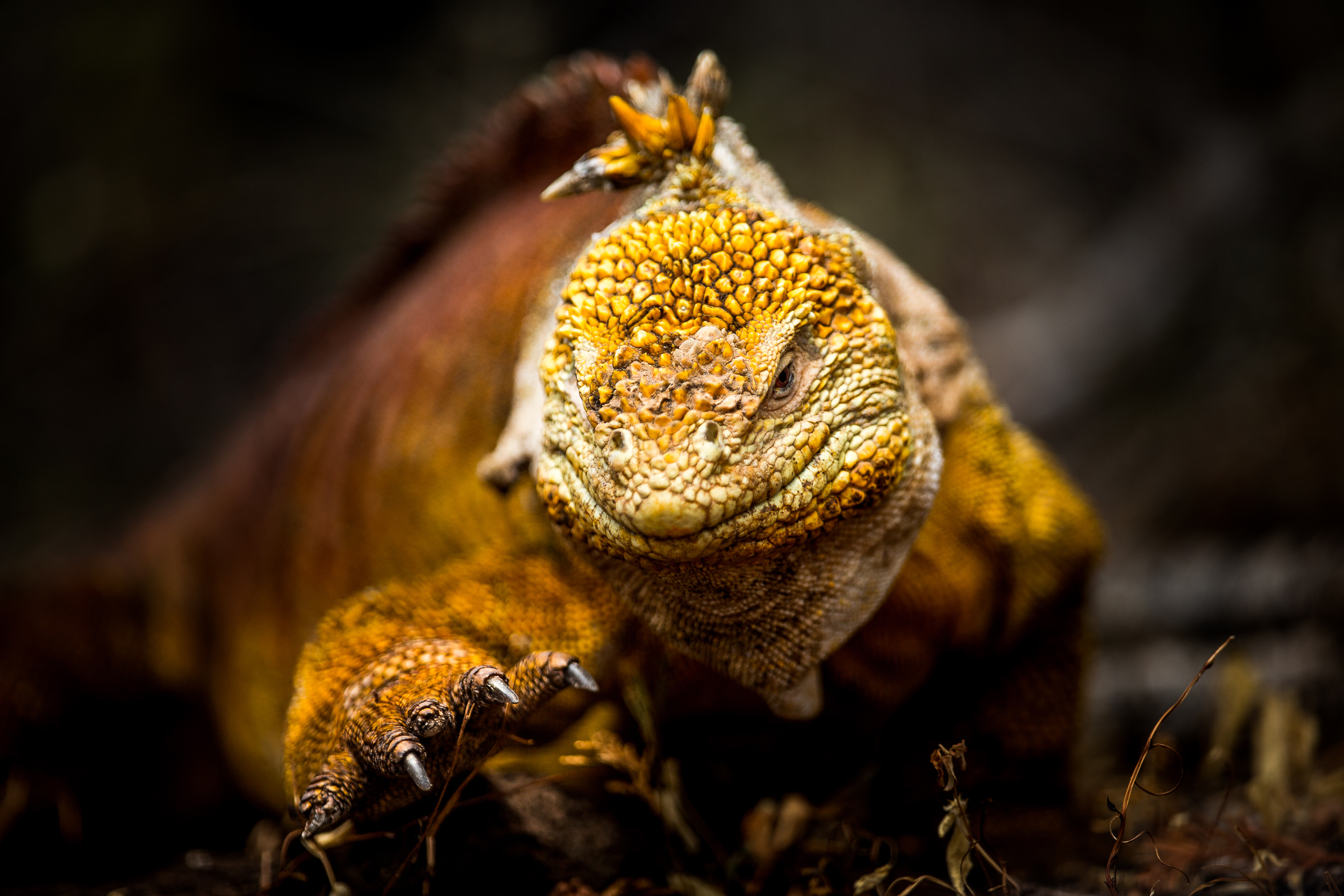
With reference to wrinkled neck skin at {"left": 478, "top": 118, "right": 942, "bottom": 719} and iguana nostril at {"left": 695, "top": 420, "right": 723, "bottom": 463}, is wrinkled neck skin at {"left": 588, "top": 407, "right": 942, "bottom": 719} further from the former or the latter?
iguana nostril at {"left": 695, "top": 420, "right": 723, "bottom": 463}

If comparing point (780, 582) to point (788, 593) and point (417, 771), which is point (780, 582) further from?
point (417, 771)

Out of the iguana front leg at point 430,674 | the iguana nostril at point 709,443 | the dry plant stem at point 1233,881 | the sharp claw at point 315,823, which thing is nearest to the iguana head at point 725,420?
the iguana nostril at point 709,443

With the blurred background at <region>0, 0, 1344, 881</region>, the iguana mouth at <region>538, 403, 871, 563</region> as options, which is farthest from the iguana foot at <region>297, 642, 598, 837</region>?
the blurred background at <region>0, 0, 1344, 881</region>

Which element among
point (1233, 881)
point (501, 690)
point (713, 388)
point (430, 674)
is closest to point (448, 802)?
point (430, 674)

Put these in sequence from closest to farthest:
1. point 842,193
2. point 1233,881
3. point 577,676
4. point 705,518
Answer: point 705,518 < point 577,676 < point 1233,881 < point 842,193

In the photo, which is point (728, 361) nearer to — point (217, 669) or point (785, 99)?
point (217, 669)

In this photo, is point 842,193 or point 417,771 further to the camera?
point 842,193

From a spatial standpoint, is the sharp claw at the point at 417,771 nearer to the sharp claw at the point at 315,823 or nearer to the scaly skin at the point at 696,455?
the scaly skin at the point at 696,455

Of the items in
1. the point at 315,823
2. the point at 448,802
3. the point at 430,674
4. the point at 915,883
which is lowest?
the point at 915,883

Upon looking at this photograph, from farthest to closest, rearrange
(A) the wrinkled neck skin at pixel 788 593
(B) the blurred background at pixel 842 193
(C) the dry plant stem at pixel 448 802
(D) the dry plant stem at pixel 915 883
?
(B) the blurred background at pixel 842 193 < (D) the dry plant stem at pixel 915 883 < (C) the dry plant stem at pixel 448 802 < (A) the wrinkled neck skin at pixel 788 593
